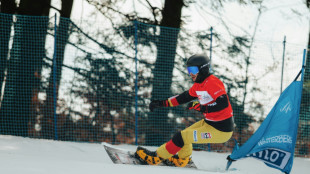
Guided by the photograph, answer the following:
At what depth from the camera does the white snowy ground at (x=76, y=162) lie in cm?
263

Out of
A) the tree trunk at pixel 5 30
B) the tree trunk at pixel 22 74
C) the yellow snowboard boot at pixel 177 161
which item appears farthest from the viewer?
the tree trunk at pixel 22 74

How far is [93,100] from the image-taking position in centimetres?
710

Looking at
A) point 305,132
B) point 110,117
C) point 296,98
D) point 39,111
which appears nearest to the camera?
point 296,98

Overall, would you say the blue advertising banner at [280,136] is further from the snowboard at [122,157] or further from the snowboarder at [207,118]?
the snowboard at [122,157]

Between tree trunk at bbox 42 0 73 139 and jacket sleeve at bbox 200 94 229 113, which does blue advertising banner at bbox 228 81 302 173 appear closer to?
jacket sleeve at bbox 200 94 229 113

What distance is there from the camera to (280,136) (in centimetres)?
357

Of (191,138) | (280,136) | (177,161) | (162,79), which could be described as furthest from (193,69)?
(162,79)

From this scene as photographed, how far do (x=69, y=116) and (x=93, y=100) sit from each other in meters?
0.65

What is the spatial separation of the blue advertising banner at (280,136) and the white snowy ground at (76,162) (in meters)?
0.32

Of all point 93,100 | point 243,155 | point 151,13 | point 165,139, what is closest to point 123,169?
point 243,155

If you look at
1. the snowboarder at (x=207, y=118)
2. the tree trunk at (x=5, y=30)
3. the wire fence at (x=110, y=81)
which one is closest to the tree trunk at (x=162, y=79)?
the wire fence at (x=110, y=81)

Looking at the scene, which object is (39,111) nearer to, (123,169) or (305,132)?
(123,169)

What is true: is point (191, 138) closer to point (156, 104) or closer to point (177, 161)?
point (177, 161)

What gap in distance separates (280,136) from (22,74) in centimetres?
537
